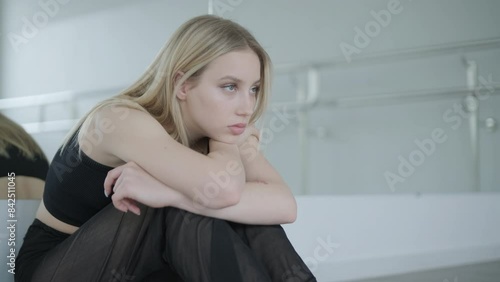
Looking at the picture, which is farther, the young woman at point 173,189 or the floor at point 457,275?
the floor at point 457,275

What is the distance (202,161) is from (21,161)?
2.15 ft

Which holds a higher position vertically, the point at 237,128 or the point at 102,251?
the point at 237,128

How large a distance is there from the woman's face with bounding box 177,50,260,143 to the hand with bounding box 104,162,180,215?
0.66 ft

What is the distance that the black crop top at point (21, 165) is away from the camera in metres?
1.31

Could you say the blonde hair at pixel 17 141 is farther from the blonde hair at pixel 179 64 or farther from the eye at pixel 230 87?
the eye at pixel 230 87

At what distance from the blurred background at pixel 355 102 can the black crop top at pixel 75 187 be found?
0.92 metres

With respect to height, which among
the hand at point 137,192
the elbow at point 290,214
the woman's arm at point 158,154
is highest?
the woman's arm at point 158,154

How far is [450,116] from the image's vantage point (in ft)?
9.56

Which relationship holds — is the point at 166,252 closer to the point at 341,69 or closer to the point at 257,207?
the point at 257,207

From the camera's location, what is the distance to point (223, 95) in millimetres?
1060

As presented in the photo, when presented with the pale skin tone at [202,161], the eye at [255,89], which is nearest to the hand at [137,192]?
the pale skin tone at [202,161]

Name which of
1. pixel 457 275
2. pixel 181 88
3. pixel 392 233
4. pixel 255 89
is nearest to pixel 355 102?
pixel 392 233

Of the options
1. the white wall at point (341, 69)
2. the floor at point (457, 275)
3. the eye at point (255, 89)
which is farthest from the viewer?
the white wall at point (341, 69)

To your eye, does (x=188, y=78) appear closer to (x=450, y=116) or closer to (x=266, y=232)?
(x=266, y=232)
